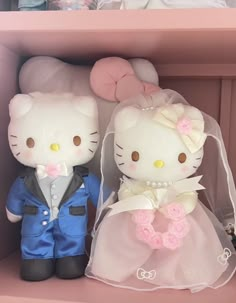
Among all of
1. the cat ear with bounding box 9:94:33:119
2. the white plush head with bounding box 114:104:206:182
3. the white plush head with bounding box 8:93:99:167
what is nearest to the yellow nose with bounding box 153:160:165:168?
the white plush head with bounding box 114:104:206:182

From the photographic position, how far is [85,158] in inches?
32.0

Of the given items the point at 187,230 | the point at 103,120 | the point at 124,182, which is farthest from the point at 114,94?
the point at 187,230

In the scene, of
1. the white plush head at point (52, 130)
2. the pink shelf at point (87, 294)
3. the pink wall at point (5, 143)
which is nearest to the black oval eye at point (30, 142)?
the white plush head at point (52, 130)

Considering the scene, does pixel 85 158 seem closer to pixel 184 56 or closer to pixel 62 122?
pixel 62 122

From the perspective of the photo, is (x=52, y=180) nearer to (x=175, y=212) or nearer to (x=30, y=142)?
(x=30, y=142)

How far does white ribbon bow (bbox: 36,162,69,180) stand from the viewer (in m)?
0.78

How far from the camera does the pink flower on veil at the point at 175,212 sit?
2.47ft

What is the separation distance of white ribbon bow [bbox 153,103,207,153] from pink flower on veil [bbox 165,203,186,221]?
85mm

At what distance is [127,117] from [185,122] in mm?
88

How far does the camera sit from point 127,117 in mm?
774

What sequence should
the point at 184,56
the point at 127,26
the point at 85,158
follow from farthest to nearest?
the point at 184,56 → the point at 85,158 → the point at 127,26

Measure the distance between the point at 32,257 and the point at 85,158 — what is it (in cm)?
17

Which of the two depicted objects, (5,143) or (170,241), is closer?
(170,241)

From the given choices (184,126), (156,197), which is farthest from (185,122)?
(156,197)
